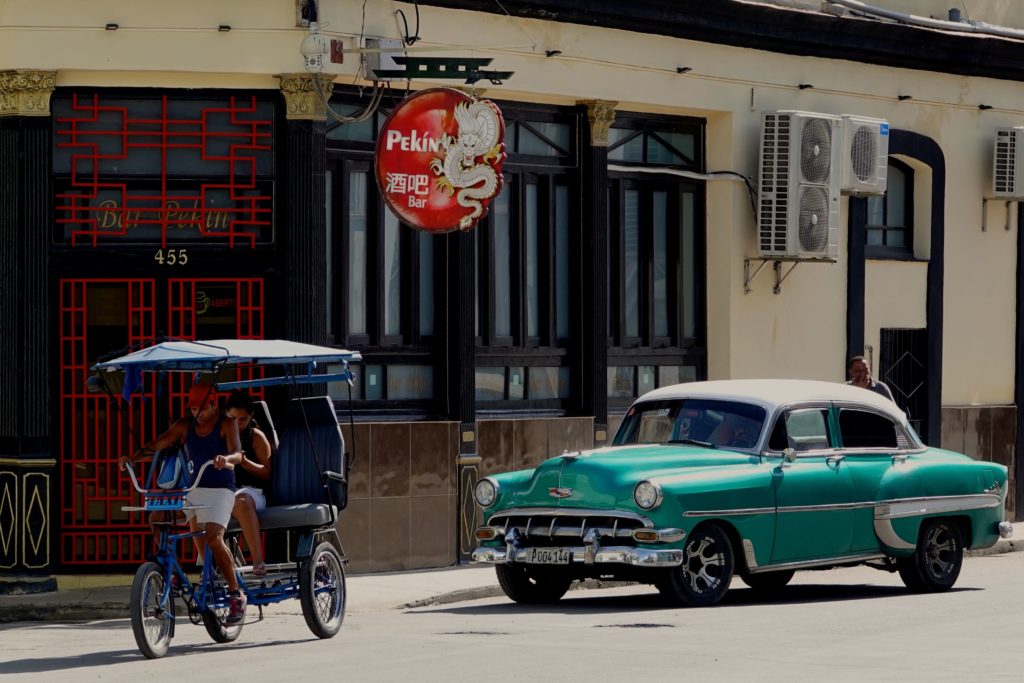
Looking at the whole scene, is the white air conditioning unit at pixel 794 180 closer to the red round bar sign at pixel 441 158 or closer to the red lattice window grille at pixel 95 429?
the red round bar sign at pixel 441 158

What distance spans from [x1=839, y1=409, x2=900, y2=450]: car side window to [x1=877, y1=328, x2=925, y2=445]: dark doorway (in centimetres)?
725

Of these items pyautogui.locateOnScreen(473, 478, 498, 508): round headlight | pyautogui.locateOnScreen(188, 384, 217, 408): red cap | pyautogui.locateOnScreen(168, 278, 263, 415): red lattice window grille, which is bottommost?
pyautogui.locateOnScreen(473, 478, 498, 508): round headlight

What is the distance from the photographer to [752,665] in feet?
37.4

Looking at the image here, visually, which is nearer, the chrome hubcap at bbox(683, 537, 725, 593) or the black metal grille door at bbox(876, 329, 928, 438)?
the chrome hubcap at bbox(683, 537, 725, 593)

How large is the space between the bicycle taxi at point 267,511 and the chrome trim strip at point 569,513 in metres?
1.35

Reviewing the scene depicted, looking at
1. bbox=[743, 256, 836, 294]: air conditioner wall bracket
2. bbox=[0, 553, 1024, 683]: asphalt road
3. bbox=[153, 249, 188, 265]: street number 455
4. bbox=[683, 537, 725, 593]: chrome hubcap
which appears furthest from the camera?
bbox=[743, 256, 836, 294]: air conditioner wall bracket

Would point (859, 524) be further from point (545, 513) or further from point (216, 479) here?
point (216, 479)

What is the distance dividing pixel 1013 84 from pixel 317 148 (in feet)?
36.3

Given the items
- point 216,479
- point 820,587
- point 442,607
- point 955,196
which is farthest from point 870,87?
point 216,479

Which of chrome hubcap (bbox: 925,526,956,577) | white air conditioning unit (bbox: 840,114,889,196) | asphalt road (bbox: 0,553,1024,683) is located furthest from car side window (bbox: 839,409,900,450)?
white air conditioning unit (bbox: 840,114,889,196)

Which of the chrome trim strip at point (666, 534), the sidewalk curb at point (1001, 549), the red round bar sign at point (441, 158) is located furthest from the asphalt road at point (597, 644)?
the sidewalk curb at point (1001, 549)

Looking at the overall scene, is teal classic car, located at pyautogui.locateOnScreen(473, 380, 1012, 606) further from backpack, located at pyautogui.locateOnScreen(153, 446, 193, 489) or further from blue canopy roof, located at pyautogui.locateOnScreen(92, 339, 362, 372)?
backpack, located at pyautogui.locateOnScreen(153, 446, 193, 489)

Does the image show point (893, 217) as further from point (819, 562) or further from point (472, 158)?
point (819, 562)

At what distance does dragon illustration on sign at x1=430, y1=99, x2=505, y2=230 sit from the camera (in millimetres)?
18328
